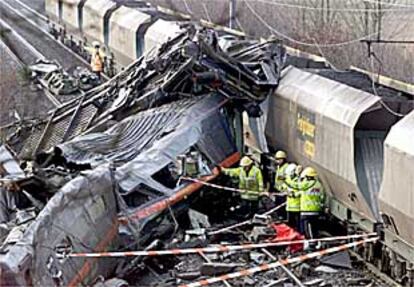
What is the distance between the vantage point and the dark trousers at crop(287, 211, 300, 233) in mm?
13188

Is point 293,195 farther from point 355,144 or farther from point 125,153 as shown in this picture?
point 125,153

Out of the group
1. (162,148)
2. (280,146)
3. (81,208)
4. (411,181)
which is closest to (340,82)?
(280,146)

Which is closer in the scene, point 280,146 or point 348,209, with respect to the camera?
point 348,209

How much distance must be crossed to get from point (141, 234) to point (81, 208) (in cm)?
182

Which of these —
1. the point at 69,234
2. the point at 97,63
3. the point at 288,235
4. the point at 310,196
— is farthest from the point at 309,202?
the point at 97,63

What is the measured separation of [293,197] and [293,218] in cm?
39

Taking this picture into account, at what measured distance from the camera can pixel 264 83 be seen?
15.6 meters

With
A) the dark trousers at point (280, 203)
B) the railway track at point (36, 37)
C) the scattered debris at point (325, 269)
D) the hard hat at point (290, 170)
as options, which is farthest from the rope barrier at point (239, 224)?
the railway track at point (36, 37)

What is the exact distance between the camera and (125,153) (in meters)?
13.0

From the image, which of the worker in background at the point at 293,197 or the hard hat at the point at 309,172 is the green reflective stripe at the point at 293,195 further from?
the hard hat at the point at 309,172

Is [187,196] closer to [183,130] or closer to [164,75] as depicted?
→ [183,130]

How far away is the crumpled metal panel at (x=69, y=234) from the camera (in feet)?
25.5

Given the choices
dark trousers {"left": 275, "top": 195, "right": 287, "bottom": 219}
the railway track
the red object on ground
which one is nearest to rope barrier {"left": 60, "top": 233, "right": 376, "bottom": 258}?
the red object on ground

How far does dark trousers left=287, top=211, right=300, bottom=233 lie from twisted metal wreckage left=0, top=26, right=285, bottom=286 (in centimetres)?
137
